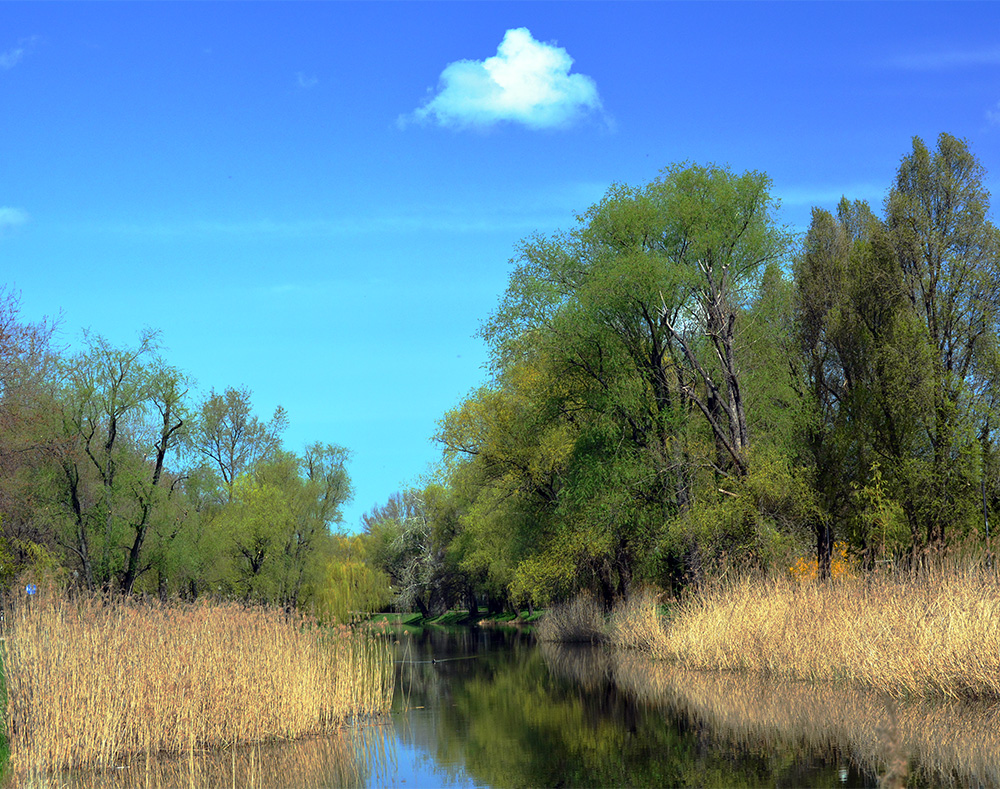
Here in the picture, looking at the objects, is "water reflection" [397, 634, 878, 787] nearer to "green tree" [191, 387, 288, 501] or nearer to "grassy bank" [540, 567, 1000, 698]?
"grassy bank" [540, 567, 1000, 698]

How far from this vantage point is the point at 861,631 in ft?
55.8

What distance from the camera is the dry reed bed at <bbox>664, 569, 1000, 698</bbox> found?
14500 millimetres

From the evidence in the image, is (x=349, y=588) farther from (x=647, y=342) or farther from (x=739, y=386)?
(x=739, y=386)

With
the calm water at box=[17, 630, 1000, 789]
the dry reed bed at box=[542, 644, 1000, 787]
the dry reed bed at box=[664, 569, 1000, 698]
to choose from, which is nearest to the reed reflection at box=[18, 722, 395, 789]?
the calm water at box=[17, 630, 1000, 789]

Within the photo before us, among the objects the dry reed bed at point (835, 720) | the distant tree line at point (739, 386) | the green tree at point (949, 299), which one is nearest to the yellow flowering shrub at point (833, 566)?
the distant tree line at point (739, 386)

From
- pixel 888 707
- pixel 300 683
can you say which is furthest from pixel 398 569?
pixel 888 707

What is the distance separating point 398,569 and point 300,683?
2607 inches

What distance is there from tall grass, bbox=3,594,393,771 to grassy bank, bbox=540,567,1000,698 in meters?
9.43

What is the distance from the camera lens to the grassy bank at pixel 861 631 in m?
14.5

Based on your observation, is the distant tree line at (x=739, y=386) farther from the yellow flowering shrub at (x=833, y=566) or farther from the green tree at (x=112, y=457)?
the green tree at (x=112, y=457)

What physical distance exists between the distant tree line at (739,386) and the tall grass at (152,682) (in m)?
13.2

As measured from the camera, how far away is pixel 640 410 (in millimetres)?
32406

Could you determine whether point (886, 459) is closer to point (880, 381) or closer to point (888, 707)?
point (880, 381)

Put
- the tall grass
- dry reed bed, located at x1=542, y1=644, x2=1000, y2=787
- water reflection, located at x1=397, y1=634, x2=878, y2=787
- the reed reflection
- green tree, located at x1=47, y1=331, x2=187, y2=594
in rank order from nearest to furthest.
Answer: dry reed bed, located at x1=542, y1=644, x2=1000, y2=787 → water reflection, located at x1=397, y1=634, x2=878, y2=787 → the reed reflection → the tall grass → green tree, located at x1=47, y1=331, x2=187, y2=594
